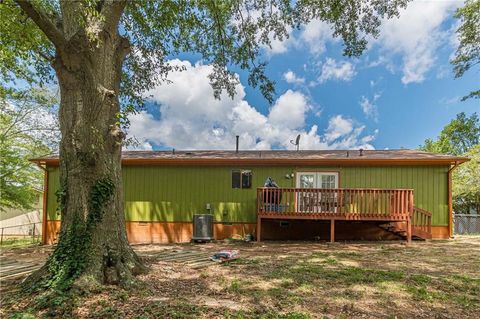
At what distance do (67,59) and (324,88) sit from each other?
61.7 feet

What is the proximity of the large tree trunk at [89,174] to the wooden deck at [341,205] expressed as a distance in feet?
17.1

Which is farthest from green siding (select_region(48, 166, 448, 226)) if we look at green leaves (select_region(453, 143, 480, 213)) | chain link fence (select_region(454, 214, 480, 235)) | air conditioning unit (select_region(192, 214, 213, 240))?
green leaves (select_region(453, 143, 480, 213))

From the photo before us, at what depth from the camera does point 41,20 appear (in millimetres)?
4172

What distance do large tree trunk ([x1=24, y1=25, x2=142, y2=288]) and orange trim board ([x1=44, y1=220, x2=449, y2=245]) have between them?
5.68m

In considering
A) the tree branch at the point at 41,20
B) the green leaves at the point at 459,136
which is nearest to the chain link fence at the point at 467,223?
the green leaves at the point at 459,136

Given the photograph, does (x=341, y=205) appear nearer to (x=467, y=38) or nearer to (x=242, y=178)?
(x=242, y=178)

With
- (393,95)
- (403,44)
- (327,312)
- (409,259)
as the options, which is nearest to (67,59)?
(327,312)

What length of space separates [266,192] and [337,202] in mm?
2140

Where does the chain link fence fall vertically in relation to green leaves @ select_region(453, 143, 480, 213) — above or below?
below

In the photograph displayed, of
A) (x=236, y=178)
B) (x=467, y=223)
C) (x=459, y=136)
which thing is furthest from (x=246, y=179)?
(x=459, y=136)

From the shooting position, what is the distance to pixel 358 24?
27.0 feet

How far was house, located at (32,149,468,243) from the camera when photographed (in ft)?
31.4

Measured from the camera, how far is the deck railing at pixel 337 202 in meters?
8.70

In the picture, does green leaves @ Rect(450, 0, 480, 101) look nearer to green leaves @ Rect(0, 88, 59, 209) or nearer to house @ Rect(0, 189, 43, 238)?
green leaves @ Rect(0, 88, 59, 209)
